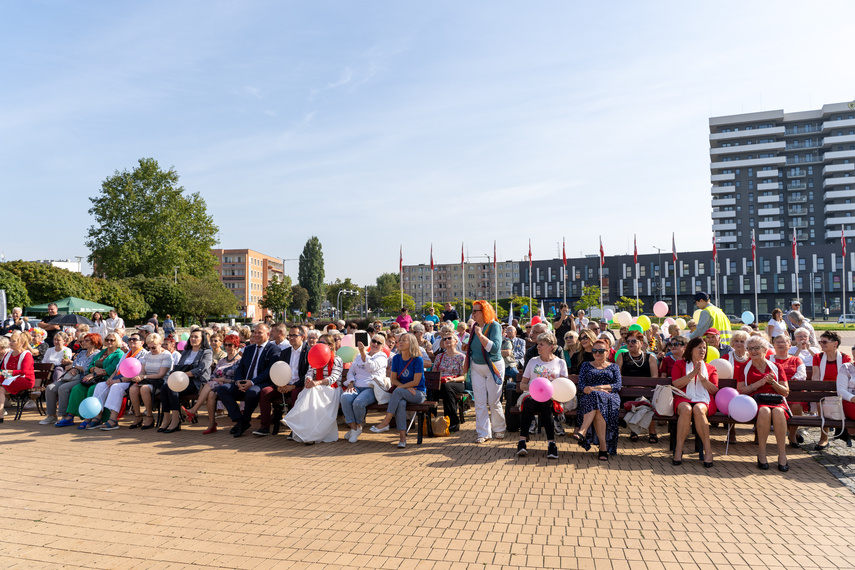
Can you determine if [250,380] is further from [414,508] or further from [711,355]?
[711,355]

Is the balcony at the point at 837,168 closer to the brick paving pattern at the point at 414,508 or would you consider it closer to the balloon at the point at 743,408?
the brick paving pattern at the point at 414,508

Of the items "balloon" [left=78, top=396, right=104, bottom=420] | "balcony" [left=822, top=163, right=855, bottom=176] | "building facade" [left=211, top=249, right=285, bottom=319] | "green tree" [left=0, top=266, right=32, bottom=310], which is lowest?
"balloon" [left=78, top=396, right=104, bottom=420]

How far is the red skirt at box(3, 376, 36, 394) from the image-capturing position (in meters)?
10.2

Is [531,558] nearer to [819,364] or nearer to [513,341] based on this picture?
[819,364]

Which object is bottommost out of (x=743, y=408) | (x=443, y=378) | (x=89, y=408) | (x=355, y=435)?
(x=355, y=435)

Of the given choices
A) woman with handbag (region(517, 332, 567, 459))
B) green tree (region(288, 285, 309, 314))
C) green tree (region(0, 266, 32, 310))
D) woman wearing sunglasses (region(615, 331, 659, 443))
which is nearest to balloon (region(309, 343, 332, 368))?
woman with handbag (region(517, 332, 567, 459))

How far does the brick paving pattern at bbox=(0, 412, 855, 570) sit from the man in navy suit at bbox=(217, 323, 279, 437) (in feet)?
2.60

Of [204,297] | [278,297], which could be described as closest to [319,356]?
[204,297]

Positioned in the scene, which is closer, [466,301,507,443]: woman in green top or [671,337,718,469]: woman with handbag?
[671,337,718,469]: woman with handbag

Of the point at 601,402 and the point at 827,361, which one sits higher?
the point at 827,361

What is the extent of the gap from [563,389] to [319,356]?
3.53 m

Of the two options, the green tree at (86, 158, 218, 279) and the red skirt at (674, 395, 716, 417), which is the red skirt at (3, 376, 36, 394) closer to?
the red skirt at (674, 395, 716, 417)

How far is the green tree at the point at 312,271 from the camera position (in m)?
106

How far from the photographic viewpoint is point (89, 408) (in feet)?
29.8
